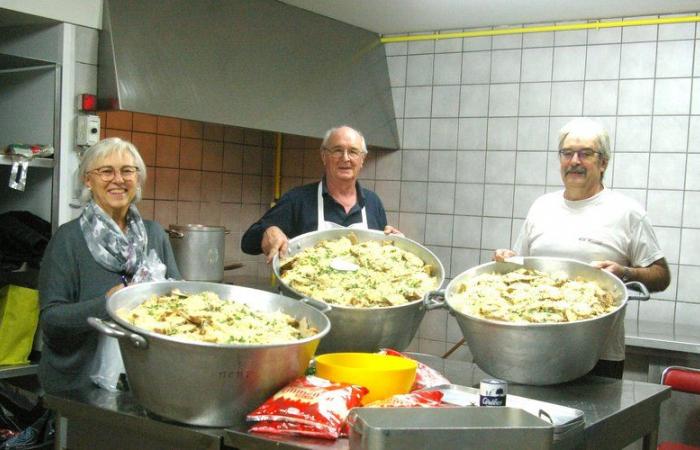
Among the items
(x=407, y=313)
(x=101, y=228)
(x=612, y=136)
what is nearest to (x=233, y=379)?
(x=407, y=313)

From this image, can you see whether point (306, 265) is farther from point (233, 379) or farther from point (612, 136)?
point (612, 136)

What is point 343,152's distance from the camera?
2830mm

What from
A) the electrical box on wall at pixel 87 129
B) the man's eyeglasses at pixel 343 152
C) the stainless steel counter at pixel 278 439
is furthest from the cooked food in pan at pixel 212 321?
the electrical box on wall at pixel 87 129

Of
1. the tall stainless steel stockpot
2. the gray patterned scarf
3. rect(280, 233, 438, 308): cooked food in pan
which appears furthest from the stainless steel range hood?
rect(280, 233, 438, 308): cooked food in pan

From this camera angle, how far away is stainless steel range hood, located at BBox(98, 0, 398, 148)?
3035 mm

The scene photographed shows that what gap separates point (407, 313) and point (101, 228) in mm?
942

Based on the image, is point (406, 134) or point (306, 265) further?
point (406, 134)

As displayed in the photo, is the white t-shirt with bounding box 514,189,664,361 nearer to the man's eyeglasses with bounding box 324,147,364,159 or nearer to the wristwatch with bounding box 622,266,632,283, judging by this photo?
the wristwatch with bounding box 622,266,632,283

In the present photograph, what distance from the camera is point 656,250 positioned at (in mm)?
2410

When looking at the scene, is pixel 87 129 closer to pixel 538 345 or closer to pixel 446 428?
pixel 538 345

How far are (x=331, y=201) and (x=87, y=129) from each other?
1037 millimetres

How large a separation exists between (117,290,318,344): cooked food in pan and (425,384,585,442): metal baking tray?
0.35m

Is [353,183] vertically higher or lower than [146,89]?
lower

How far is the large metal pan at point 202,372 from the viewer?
1.35 meters
